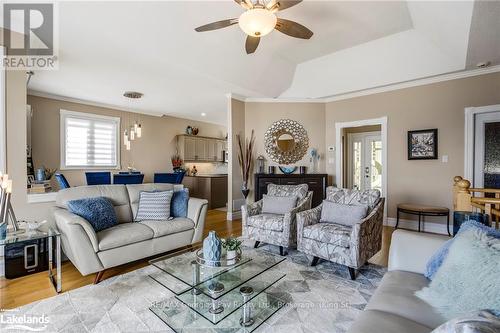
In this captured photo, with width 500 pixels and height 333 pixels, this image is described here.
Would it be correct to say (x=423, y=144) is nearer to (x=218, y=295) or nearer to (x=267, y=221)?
(x=267, y=221)

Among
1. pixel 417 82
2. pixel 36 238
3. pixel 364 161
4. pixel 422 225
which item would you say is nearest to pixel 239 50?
pixel 417 82

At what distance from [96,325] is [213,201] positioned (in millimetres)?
4758

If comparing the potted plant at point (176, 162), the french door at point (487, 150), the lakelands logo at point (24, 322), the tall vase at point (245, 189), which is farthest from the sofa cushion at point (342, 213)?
the potted plant at point (176, 162)

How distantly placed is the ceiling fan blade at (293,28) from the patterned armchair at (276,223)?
1.96 meters

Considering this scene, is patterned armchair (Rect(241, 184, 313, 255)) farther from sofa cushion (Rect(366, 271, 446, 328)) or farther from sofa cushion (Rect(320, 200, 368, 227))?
sofa cushion (Rect(366, 271, 446, 328))

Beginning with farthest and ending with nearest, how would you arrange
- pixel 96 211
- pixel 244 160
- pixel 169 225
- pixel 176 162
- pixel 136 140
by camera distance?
pixel 176 162 < pixel 136 140 < pixel 244 160 < pixel 169 225 < pixel 96 211

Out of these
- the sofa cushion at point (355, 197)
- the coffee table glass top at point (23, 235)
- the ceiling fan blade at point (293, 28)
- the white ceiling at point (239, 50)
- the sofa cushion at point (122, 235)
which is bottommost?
the sofa cushion at point (122, 235)

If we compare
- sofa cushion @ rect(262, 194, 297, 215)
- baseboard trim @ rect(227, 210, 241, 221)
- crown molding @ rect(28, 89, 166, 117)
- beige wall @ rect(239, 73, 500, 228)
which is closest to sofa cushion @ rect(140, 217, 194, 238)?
sofa cushion @ rect(262, 194, 297, 215)

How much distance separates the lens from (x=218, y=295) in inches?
65.4

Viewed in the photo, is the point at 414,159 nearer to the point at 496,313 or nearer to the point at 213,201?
the point at 496,313

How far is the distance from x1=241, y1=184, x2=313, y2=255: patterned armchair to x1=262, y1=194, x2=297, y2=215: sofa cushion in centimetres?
8

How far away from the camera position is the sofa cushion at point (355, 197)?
2.84 m

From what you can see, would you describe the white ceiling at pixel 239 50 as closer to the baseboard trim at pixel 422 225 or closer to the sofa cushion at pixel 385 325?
the baseboard trim at pixel 422 225

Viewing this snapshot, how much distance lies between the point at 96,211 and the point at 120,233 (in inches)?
14.9
